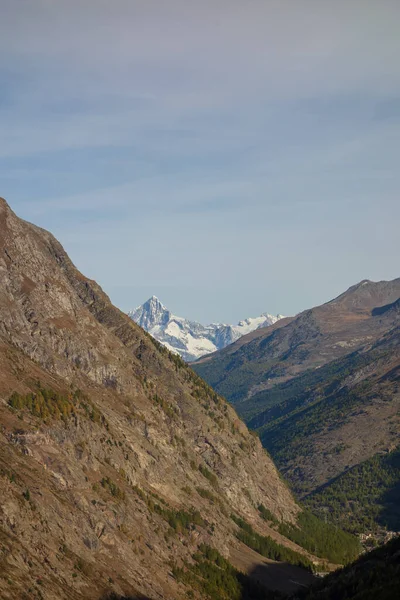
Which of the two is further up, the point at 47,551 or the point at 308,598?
the point at 47,551

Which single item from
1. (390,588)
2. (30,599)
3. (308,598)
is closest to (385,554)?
(308,598)

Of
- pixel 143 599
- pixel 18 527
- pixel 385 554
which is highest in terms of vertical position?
pixel 18 527

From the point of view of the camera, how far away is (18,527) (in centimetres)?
18538

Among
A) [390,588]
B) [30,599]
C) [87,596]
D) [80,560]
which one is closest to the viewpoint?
[390,588]

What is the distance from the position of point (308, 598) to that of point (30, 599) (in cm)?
6586

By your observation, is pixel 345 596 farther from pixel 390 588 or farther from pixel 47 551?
pixel 47 551

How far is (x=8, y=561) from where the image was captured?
170125 millimetres

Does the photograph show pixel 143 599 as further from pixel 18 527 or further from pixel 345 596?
pixel 345 596

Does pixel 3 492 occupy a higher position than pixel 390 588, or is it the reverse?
pixel 3 492

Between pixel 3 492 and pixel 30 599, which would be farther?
pixel 3 492

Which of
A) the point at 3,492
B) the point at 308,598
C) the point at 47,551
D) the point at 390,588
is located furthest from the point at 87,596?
the point at 390,588

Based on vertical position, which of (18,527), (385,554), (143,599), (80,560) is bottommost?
(385,554)

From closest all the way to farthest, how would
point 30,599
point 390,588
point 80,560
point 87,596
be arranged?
point 390,588 → point 30,599 → point 87,596 → point 80,560

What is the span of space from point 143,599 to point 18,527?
37323 millimetres
